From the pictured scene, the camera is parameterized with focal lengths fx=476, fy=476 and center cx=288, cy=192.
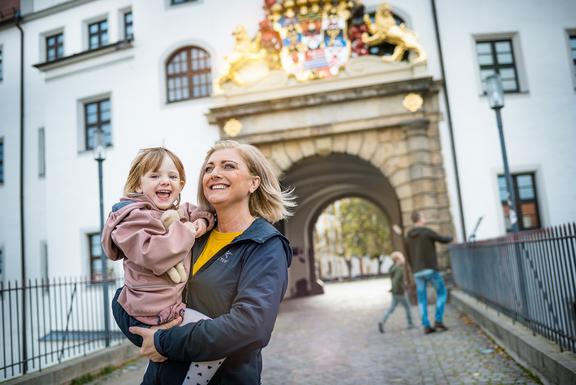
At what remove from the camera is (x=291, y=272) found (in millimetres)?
19859

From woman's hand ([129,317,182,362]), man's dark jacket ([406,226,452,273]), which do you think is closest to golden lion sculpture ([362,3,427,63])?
man's dark jacket ([406,226,452,273])

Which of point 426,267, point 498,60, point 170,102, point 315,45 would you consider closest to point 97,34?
point 170,102

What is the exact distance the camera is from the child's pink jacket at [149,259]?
78.6 inches

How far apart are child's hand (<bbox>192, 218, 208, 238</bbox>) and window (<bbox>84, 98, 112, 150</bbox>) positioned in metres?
14.0

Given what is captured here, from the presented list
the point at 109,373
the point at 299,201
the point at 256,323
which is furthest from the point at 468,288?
the point at 299,201

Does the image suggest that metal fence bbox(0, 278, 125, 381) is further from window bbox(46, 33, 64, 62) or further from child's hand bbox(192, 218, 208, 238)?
window bbox(46, 33, 64, 62)

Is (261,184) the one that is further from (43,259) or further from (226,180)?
(43,259)

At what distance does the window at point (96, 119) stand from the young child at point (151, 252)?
1396 centimetres

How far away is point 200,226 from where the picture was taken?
2.26 meters

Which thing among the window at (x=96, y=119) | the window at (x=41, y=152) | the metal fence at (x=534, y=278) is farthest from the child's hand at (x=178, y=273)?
the window at (x=41, y=152)

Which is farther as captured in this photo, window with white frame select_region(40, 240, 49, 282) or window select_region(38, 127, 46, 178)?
window select_region(38, 127, 46, 178)

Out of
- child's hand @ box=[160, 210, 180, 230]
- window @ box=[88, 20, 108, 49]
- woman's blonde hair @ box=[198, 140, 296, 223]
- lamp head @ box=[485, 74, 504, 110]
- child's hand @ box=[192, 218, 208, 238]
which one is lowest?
child's hand @ box=[192, 218, 208, 238]

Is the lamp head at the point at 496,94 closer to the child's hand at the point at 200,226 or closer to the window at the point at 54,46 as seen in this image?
the child's hand at the point at 200,226

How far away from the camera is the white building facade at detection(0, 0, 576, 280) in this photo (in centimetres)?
1234
